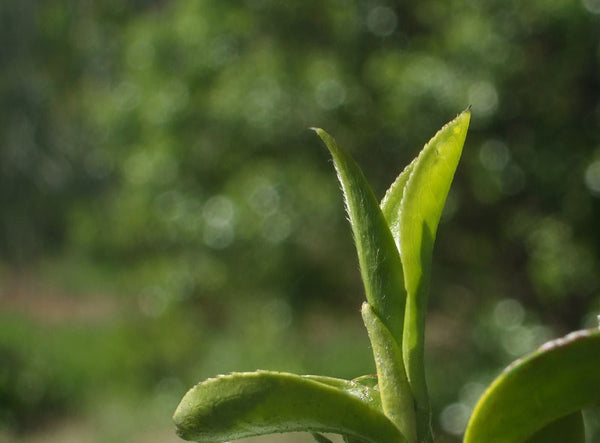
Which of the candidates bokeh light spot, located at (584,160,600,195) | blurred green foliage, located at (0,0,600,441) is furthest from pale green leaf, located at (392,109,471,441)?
bokeh light spot, located at (584,160,600,195)

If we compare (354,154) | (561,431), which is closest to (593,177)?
(354,154)

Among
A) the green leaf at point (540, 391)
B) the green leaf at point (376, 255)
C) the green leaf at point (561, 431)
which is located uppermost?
the green leaf at point (376, 255)

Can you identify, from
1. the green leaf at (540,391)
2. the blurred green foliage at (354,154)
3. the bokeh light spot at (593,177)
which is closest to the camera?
the green leaf at (540,391)

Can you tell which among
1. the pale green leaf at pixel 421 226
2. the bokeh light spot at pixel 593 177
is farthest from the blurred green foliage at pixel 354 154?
the pale green leaf at pixel 421 226

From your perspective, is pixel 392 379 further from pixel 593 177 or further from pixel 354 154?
pixel 354 154

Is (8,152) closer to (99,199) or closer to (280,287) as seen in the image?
(99,199)

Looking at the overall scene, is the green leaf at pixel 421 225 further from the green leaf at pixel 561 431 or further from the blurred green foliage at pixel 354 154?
the blurred green foliage at pixel 354 154

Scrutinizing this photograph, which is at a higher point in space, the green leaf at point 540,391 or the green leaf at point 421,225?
the green leaf at point 421,225
